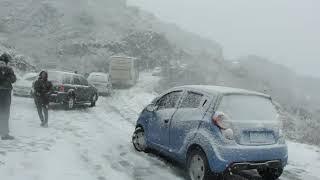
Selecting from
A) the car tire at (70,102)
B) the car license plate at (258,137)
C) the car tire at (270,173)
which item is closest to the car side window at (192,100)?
the car license plate at (258,137)

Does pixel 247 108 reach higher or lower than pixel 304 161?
higher

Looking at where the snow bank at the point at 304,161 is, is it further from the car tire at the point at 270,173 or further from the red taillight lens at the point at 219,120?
the red taillight lens at the point at 219,120

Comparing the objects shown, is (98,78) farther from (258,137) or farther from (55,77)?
(258,137)

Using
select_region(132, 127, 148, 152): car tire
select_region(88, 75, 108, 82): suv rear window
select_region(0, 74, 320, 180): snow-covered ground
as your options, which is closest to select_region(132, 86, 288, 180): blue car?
select_region(0, 74, 320, 180): snow-covered ground

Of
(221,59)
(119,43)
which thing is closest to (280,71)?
(221,59)

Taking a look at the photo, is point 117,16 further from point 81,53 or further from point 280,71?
point 280,71

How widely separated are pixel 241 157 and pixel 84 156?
12.0 feet

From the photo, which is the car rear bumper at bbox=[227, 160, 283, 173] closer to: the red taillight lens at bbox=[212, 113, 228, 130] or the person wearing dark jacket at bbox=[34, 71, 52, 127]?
the red taillight lens at bbox=[212, 113, 228, 130]

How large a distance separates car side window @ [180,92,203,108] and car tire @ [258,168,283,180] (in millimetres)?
1732

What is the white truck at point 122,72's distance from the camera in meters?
37.8

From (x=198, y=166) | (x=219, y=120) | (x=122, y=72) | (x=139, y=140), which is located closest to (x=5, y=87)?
(x=139, y=140)

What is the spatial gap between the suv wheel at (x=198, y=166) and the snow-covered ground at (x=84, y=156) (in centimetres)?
52

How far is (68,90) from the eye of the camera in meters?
20.5

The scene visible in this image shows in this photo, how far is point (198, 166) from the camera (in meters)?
8.61
